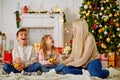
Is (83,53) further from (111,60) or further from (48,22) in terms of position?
(48,22)

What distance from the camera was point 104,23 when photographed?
591 centimetres

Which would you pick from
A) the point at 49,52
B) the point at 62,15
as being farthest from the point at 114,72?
the point at 62,15

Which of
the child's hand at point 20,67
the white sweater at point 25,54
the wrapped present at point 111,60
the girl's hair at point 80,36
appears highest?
the girl's hair at point 80,36

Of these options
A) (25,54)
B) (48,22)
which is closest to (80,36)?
(25,54)

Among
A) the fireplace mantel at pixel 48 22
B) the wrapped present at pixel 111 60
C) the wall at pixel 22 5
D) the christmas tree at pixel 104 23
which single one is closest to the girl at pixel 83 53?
the christmas tree at pixel 104 23

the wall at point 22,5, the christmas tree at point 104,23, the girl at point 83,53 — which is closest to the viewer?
the girl at point 83,53

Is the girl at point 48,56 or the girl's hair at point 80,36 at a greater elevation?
the girl's hair at point 80,36

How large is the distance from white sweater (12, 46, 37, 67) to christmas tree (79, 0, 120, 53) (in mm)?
2150

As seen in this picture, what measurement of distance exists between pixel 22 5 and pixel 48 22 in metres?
0.83

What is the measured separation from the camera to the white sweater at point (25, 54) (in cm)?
393

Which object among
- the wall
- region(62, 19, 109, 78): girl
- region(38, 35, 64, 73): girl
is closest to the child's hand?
region(38, 35, 64, 73): girl

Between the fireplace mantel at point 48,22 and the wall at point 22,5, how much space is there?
0.21 m

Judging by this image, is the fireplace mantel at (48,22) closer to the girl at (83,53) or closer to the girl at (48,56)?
the girl at (48,56)

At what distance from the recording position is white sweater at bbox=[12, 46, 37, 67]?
3.93m
